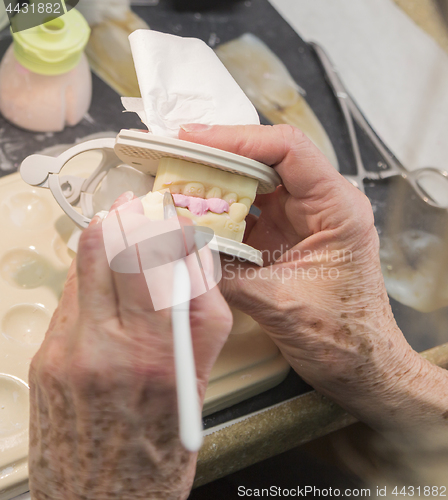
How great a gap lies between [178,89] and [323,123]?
59 centimetres

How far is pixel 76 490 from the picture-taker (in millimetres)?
527

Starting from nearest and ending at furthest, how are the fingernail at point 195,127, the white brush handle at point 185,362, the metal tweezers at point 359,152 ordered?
the white brush handle at point 185,362 → the fingernail at point 195,127 → the metal tweezers at point 359,152

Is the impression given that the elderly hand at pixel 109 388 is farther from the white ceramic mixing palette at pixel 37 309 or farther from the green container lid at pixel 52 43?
the green container lid at pixel 52 43

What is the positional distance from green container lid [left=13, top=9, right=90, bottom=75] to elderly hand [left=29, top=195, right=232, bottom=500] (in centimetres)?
41

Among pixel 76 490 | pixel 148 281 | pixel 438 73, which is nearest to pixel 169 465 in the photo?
pixel 76 490

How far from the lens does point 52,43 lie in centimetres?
78

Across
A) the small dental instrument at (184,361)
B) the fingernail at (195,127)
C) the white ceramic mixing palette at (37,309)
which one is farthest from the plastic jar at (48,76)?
the small dental instrument at (184,361)

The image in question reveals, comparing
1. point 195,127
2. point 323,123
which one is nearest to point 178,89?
point 195,127

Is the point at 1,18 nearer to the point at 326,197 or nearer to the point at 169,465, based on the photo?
the point at 326,197

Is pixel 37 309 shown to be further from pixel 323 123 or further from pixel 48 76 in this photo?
pixel 323 123

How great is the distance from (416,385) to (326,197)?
365 mm

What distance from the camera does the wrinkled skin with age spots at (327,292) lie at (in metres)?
0.62

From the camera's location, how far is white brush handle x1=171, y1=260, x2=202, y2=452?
38 centimetres

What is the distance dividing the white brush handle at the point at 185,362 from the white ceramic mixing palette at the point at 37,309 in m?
0.32
